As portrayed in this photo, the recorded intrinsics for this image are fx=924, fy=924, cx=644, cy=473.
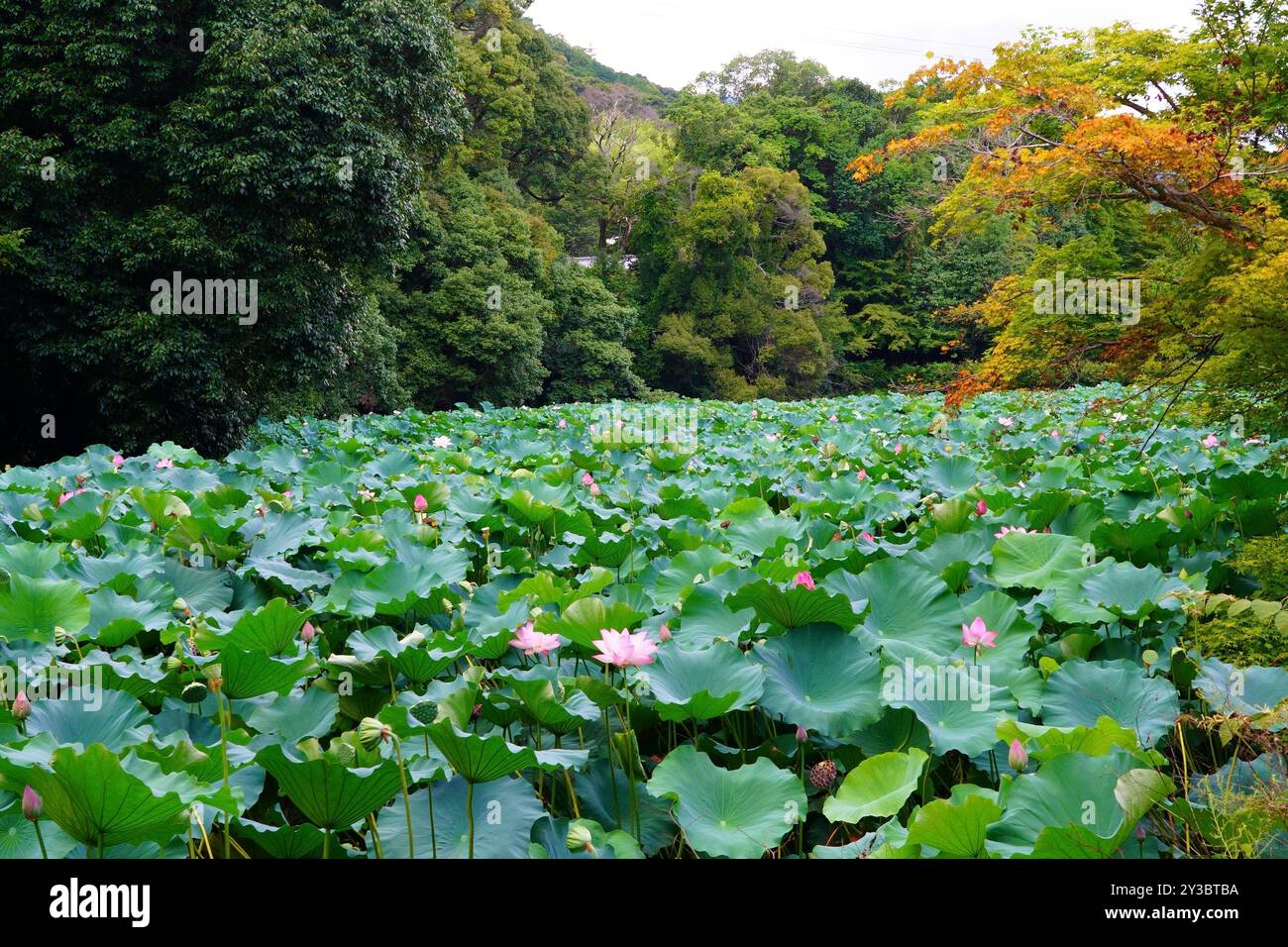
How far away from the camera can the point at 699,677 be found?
64.2 inches

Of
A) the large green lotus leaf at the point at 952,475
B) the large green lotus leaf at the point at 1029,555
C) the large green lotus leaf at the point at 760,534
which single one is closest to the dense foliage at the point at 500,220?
the large green lotus leaf at the point at 952,475

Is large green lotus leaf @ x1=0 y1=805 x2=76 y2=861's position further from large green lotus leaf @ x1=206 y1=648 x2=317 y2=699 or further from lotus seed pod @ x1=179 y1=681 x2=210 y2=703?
lotus seed pod @ x1=179 y1=681 x2=210 y2=703

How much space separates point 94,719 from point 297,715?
0.31 meters

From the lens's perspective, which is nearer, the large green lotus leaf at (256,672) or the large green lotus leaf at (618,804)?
the large green lotus leaf at (618,804)

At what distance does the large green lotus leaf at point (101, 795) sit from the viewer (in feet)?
3.51

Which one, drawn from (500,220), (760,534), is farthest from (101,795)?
(500,220)

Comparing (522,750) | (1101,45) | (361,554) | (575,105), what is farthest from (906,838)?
(575,105)

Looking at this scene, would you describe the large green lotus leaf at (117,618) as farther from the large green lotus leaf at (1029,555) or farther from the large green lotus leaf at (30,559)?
the large green lotus leaf at (1029,555)

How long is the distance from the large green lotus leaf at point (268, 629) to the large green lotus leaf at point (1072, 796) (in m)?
1.29

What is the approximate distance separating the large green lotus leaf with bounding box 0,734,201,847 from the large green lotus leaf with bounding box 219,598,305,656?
588mm

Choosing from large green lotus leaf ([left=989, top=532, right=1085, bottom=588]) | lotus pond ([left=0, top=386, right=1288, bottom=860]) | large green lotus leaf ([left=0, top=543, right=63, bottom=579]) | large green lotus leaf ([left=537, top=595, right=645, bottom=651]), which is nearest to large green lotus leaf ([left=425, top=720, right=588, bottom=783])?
lotus pond ([left=0, top=386, right=1288, bottom=860])

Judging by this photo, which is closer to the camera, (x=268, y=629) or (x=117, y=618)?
(x=268, y=629)

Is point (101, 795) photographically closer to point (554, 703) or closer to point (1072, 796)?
point (554, 703)

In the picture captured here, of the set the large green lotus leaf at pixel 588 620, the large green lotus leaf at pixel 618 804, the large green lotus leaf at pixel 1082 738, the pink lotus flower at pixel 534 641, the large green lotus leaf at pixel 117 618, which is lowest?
the large green lotus leaf at pixel 618 804
